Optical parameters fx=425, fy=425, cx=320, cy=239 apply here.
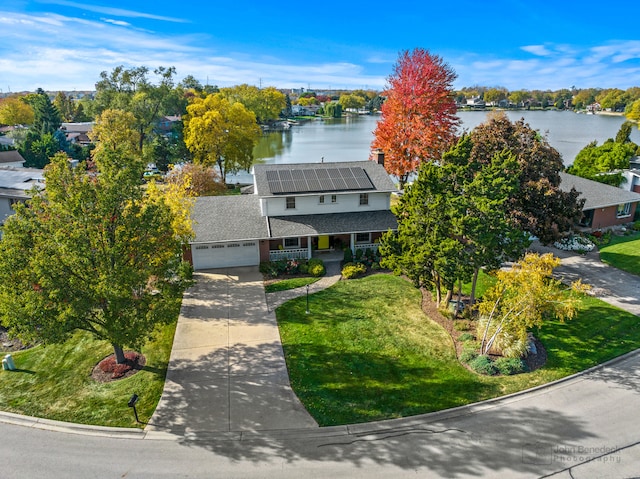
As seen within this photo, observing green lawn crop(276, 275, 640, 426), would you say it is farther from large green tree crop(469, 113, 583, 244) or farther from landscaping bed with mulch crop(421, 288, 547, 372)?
large green tree crop(469, 113, 583, 244)

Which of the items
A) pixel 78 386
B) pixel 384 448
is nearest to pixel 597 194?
pixel 384 448

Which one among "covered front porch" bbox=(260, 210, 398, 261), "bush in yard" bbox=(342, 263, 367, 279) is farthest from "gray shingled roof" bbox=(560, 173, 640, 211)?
"bush in yard" bbox=(342, 263, 367, 279)

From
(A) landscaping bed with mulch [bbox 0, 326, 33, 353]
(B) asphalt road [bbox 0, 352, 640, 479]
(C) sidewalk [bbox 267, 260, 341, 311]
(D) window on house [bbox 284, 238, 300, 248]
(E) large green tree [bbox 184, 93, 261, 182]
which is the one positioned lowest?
(A) landscaping bed with mulch [bbox 0, 326, 33, 353]

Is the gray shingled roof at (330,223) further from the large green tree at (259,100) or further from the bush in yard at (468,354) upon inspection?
the large green tree at (259,100)

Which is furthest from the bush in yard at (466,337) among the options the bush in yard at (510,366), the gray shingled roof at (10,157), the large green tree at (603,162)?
the gray shingled roof at (10,157)

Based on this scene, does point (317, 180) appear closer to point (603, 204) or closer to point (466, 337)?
point (466, 337)
